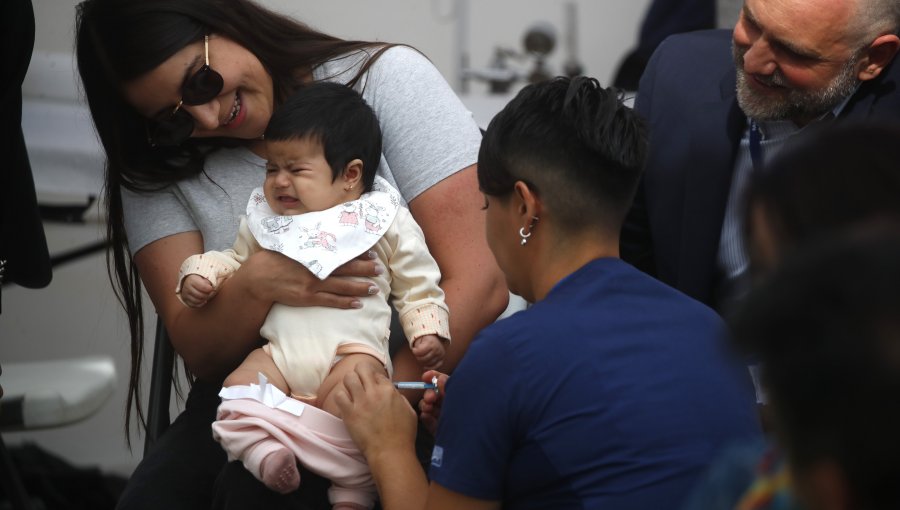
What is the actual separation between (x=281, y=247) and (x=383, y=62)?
49 centimetres

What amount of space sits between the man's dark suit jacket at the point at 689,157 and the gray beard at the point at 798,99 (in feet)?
0.16

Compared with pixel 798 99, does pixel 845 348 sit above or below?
above

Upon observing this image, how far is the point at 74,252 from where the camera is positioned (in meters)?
4.11

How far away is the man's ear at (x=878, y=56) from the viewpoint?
7.75 ft

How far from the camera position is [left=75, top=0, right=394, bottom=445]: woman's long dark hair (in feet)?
7.63

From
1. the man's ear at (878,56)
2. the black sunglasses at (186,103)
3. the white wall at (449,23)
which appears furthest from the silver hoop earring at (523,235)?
the white wall at (449,23)

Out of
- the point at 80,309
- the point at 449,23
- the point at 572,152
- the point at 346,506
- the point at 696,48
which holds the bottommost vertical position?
the point at 80,309

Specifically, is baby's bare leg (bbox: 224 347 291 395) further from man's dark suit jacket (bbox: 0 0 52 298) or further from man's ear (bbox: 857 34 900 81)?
man's ear (bbox: 857 34 900 81)

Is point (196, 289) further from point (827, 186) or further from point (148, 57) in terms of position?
point (827, 186)

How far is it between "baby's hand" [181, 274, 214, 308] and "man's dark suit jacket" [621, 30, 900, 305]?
3.04 feet

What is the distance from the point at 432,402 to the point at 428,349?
0.50 feet

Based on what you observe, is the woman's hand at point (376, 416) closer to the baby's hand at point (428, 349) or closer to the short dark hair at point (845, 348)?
the baby's hand at point (428, 349)

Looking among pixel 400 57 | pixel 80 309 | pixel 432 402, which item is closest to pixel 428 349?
pixel 432 402

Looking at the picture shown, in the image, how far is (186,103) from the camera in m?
2.33
